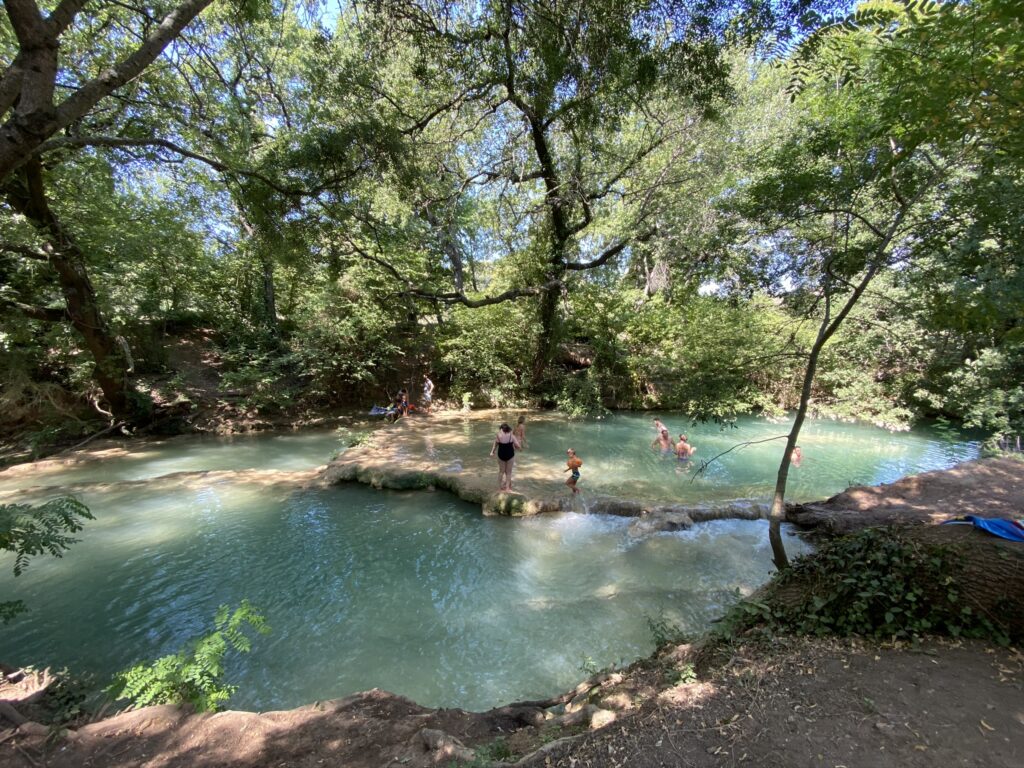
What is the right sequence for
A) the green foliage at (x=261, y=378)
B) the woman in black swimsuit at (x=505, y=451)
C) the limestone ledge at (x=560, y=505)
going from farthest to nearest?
1. the green foliage at (x=261, y=378)
2. the woman in black swimsuit at (x=505, y=451)
3. the limestone ledge at (x=560, y=505)

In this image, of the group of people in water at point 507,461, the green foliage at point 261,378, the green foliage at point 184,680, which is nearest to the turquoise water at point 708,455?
the group of people in water at point 507,461

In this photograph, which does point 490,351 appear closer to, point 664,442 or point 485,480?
point 664,442

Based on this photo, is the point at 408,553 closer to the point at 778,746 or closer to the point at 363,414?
the point at 778,746

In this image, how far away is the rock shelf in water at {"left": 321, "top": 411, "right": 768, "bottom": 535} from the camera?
325 inches

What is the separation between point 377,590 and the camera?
6.16m

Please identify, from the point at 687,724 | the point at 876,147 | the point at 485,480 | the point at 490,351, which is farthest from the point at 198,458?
the point at 876,147

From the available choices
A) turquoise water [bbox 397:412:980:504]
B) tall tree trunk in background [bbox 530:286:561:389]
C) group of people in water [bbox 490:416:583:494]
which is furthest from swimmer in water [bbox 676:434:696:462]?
tall tree trunk in background [bbox 530:286:561:389]

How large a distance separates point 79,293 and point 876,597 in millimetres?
16034

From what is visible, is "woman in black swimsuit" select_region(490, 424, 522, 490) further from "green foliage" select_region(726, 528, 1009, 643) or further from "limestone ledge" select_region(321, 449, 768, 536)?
"green foliage" select_region(726, 528, 1009, 643)

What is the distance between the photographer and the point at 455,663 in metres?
4.87

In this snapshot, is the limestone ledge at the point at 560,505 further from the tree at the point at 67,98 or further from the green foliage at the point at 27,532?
the tree at the point at 67,98

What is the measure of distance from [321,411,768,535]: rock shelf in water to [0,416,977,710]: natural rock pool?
11.0 inches

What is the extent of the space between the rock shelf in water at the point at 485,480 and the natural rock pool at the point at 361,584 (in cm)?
28

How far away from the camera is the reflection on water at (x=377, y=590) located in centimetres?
476
